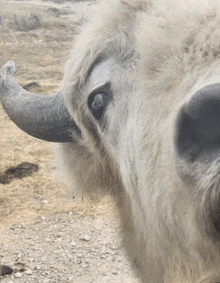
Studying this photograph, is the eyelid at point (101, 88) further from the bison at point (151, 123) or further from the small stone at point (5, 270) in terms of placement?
the small stone at point (5, 270)

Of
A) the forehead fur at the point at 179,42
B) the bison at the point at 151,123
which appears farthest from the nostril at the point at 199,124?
the forehead fur at the point at 179,42

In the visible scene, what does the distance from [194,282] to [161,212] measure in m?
0.41

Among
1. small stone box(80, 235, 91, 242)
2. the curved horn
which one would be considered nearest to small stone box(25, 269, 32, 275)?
small stone box(80, 235, 91, 242)

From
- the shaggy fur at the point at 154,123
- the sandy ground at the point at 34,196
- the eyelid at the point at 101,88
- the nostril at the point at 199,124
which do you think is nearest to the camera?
the nostril at the point at 199,124

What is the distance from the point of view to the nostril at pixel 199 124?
91 centimetres

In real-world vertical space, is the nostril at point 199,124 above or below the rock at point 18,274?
above

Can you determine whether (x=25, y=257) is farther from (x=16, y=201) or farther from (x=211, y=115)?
(x=211, y=115)

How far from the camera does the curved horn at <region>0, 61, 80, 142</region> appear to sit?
229cm

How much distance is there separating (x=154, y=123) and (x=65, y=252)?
10.2 ft

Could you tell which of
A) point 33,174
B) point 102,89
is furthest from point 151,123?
point 33,174

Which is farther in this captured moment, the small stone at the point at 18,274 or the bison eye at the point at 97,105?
the small stone at the point at 18,274

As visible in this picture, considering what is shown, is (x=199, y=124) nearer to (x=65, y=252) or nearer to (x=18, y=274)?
(x=18, y=274)

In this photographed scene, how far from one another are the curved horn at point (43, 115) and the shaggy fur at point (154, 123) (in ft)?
0.51

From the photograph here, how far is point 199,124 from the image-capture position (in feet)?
3.17
